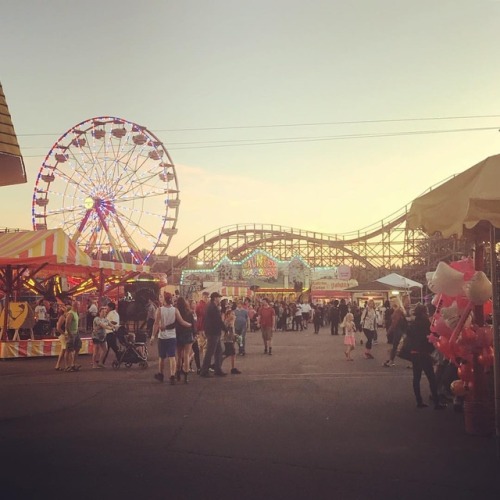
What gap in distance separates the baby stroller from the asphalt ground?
242 cm

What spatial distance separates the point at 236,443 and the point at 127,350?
23.8 feet

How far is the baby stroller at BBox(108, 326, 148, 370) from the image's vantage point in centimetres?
1234

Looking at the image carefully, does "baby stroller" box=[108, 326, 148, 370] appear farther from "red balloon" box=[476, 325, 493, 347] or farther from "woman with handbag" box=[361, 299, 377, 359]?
"red balloon" box=[476, 325, 493, 347]

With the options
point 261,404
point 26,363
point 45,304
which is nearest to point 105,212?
point 45,304

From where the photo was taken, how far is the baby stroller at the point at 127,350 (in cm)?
1234

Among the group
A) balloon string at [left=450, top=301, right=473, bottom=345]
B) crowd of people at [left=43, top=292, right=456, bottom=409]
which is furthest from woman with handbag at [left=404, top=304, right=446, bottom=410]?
balloon string at [left=450, top=301, right=473, bottom=345]

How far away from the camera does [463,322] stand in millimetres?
6477

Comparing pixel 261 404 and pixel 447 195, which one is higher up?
pixel 447 195

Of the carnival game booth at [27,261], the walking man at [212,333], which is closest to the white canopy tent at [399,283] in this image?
the carnival game booth at [27,261]

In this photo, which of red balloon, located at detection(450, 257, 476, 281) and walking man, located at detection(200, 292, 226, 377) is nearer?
red balloon, located at detection(450, 257, 476, 281)

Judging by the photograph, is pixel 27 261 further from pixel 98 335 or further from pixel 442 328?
pixel 442 328

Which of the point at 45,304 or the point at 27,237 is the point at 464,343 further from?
the point at 45,304

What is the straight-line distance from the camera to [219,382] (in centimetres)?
1012

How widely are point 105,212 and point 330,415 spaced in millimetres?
24844
